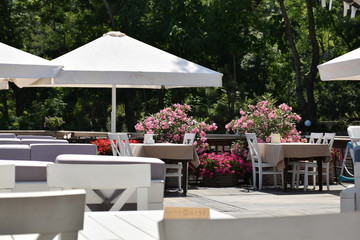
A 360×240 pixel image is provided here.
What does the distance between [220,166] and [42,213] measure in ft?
36.4

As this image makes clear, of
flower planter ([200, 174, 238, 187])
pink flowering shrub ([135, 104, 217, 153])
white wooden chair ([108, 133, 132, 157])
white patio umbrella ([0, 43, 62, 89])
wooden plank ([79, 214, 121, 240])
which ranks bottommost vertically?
flower planter ([200, 174, 238, 187])

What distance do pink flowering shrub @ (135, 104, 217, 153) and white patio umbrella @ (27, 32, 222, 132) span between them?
136 centimetres

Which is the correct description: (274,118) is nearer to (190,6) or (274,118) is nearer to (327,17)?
(327,17)

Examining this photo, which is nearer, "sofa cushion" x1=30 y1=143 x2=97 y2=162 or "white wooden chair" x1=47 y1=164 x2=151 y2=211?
"white wooden chair" x1=47 y1=164 x2=151 y2=211

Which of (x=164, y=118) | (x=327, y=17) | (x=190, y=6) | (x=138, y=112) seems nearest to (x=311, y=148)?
(x=164, y=118)

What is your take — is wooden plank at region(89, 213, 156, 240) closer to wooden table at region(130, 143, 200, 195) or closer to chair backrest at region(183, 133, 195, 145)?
wooden table at region(130, 143, 200, 195)

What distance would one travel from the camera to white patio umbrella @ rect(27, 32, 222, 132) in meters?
10.6

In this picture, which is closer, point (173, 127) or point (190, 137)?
point (190, 137)

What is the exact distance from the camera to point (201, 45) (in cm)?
2650

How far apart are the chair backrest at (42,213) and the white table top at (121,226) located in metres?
0.58

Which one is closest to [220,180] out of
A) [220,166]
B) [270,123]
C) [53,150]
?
[220,166]

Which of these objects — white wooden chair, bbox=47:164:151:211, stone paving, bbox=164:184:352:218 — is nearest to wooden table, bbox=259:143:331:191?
stone paving, bbox=164:184:352:218

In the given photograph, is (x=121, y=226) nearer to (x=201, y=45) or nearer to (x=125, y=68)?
(x=125, y=68)

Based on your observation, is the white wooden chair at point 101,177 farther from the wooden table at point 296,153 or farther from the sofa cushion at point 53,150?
the wooden table at point 296,153
